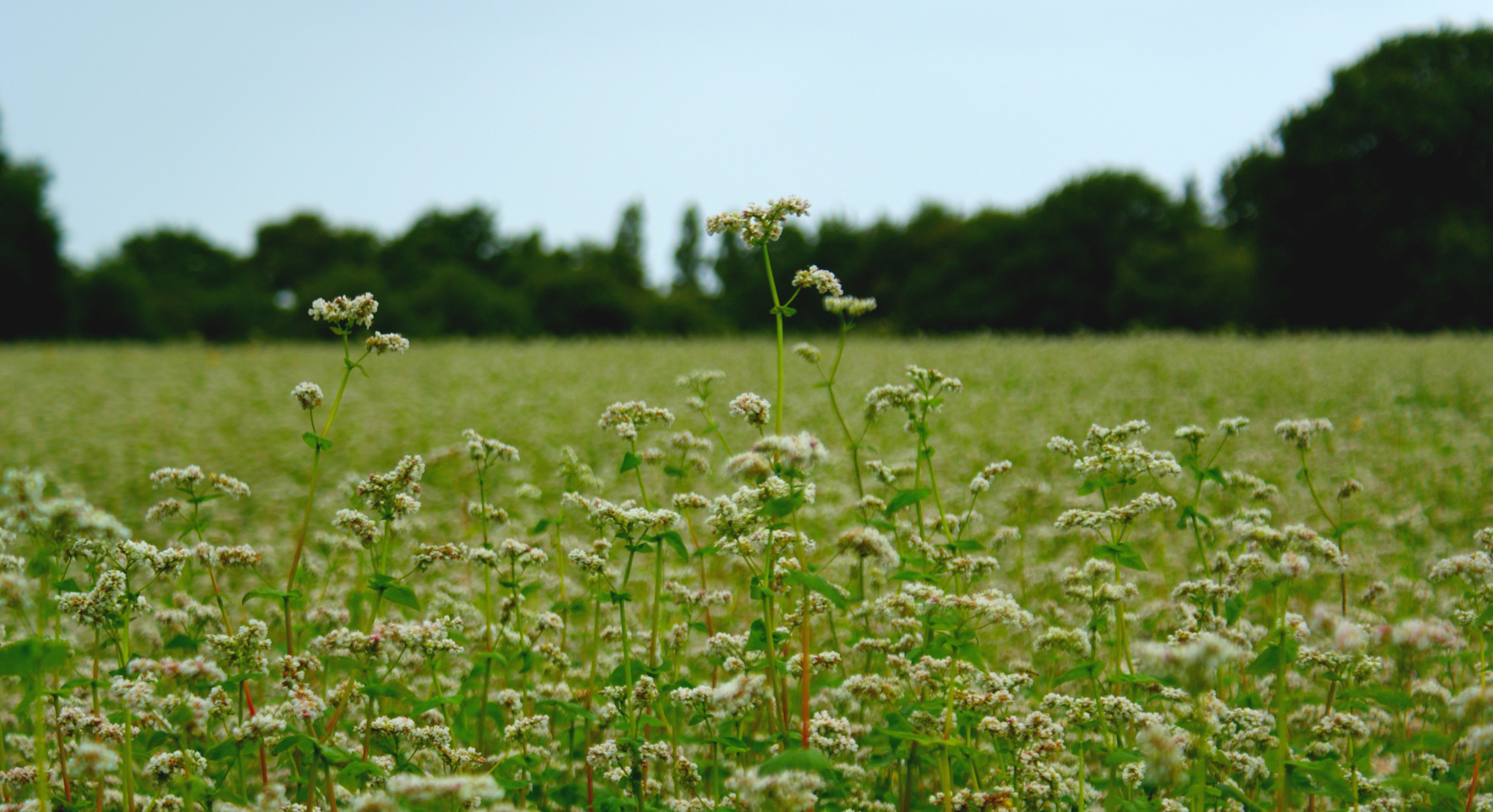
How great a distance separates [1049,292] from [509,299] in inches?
1495

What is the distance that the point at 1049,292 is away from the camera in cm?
→ 5897

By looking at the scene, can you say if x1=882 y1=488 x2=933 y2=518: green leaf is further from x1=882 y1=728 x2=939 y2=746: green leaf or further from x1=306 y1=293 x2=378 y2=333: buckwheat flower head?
x1=306 y1=293 x2=378 y2=333: buckwheat flower head

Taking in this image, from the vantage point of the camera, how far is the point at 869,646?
11.9 feet

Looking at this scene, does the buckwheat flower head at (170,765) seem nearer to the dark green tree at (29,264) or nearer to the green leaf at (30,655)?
the green leaf at (30,655)

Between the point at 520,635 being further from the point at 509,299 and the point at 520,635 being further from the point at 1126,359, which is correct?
→ the point at 509,299

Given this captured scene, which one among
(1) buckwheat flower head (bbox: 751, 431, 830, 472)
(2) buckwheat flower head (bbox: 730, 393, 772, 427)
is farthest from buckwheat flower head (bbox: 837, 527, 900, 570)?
(2) buckwheat flower head (bbox: 730, 393, 772, 427)

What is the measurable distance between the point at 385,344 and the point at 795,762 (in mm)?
2110

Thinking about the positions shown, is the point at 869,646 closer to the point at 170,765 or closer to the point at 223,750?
the point at 223,750

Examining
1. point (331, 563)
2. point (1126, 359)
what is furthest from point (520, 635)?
point (1126, 359)

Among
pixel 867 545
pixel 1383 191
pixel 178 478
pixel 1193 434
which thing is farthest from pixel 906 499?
pixel 1383 191

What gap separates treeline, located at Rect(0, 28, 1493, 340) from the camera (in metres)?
40.4

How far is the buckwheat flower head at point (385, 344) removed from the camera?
3.22m

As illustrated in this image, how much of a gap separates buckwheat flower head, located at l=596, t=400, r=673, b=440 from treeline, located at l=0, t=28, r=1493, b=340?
43888 millimetres

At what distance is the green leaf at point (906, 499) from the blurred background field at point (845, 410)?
250 cm
